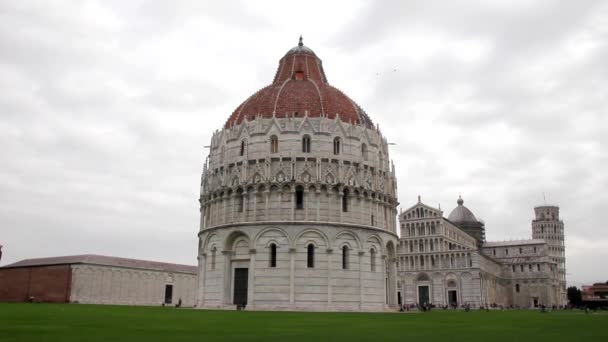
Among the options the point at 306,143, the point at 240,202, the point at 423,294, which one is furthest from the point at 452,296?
the point at 240,202

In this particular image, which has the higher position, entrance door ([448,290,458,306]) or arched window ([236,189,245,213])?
arched window ([236,189,245,213])

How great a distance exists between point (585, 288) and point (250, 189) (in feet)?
354

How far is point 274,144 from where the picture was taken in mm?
47719

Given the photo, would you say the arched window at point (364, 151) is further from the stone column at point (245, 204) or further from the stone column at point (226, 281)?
the stone column at point (226, 281)

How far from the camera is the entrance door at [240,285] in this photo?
45.4m

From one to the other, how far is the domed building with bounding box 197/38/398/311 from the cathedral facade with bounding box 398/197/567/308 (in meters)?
44.5

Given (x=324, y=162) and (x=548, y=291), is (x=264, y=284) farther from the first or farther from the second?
(x=548, y=291)

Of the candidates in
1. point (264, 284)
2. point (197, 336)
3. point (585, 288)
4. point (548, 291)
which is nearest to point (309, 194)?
point (264, 284)

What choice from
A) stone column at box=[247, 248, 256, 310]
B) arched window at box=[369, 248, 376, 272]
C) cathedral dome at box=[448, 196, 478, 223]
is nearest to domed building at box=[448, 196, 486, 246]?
cathedral dome at box=[448, 196, 478, 223]

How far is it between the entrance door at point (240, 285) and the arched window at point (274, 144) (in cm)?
1046

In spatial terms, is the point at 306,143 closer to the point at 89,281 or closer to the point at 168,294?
the point at 89,281

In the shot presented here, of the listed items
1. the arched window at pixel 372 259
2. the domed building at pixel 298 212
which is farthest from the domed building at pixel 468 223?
the arched window at pixel 372 259

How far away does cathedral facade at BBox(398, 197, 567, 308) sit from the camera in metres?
93.4

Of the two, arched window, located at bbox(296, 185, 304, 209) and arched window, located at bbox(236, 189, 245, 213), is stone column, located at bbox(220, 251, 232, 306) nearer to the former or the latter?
arched window, located at bbox(236, 189, 245, 213)
